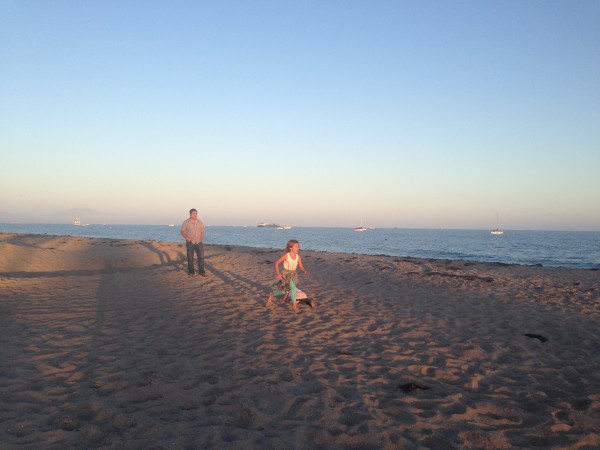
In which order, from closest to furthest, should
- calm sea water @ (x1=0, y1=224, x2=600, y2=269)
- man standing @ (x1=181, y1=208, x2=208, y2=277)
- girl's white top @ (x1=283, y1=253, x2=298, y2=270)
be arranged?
girl's white top @ (x1=283, y1=253, x2=298, y2=270), man standing @ (x1=181, y1=208, x2=208, y2=277), calm sea water @ (x1=0, y1=224, x2=600, y2=269)

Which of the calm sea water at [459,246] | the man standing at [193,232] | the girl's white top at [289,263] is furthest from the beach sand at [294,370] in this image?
the calm sea water at [459,246]

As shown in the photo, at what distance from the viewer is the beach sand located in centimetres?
372

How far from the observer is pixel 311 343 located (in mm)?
6723

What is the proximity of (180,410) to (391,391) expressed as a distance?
264cm

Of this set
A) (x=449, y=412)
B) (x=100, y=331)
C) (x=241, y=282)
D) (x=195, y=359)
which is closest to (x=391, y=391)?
(x=449, y=412)

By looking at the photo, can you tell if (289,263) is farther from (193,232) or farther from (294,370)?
(193,232)

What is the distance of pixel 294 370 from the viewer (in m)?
5.41

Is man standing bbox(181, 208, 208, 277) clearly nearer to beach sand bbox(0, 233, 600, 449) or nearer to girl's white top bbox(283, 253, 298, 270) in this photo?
beach sand bbox(0, 233, 600, 449)

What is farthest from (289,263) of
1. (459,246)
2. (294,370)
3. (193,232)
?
(459,246)

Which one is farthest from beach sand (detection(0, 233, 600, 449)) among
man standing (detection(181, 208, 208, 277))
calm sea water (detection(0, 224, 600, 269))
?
calm sea water (detection(0, 224, 600, 269))

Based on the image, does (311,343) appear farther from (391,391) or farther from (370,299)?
(370,299)

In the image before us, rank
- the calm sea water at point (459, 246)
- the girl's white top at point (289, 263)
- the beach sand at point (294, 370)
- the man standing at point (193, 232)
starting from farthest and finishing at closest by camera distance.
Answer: the calm sea water at point (459, 246) < the man standing at point (193, 232) < the girl's white top at point (289, 263) < the beach sand at point (294, 370)

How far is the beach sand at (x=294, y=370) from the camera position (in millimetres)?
3725

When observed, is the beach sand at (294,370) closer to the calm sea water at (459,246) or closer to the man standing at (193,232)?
the man standing at (193,232)
